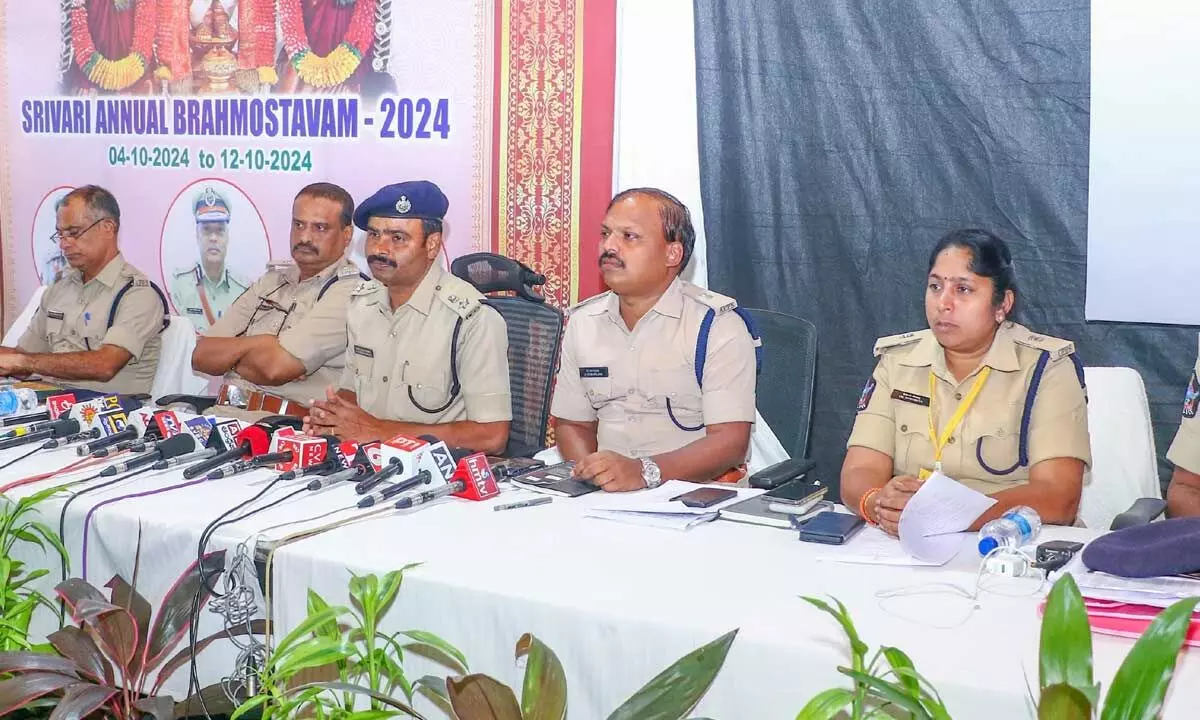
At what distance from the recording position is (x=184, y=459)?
2.63 m

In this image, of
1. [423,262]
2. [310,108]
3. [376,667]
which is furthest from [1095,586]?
[310,108]

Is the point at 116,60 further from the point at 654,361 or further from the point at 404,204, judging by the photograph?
the point at 654,361

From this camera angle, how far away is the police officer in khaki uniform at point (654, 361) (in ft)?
9.73

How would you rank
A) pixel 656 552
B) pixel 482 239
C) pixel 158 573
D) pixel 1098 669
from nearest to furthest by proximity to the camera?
pixel 1098 669
pixel 656 552
pixel 158 573
pixel 482 239

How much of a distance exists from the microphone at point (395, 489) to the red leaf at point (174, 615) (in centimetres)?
35

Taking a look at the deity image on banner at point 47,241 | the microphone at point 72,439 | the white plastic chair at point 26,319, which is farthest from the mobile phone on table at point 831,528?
the deity image on banner at point 47,241

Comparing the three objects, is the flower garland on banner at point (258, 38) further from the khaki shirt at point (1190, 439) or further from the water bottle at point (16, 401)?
the khaki shirt at point (1190, 439)

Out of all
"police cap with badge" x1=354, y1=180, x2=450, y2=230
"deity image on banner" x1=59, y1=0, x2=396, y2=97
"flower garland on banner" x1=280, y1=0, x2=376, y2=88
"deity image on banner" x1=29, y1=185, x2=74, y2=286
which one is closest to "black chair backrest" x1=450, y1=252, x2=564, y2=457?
"police cap with badge" x1=354, y1=180, x2=450, y2=230

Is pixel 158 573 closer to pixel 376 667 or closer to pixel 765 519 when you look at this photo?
pixel 376 667

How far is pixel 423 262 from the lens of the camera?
340cm

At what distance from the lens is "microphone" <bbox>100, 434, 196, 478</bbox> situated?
8.27ft

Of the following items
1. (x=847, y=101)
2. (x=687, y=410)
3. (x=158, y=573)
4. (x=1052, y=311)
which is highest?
(x=847, y=101)

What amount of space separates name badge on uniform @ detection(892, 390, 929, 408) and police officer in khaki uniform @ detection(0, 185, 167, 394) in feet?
9.69

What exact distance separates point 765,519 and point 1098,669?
77cm
